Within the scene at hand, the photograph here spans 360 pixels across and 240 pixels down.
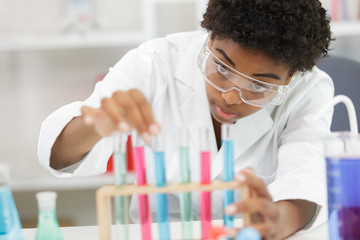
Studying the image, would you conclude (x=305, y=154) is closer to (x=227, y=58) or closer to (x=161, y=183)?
(x=227, y=58)

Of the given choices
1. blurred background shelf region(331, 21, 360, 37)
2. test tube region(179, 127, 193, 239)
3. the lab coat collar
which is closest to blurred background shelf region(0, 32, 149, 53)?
blurred background shelf region(331, 21, 360, 37)

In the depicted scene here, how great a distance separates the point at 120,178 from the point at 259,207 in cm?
28

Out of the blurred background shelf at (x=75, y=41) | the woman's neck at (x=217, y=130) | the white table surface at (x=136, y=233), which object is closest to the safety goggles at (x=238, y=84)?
the woman's neck at (x=217, y=130)

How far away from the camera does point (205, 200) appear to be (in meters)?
1.07

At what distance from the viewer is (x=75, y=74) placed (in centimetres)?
323

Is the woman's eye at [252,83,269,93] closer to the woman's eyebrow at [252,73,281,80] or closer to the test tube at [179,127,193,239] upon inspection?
the woman's eyebrow at [252,73,281,80]

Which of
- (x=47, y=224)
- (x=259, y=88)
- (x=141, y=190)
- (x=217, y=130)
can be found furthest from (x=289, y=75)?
(x=47, y=224)

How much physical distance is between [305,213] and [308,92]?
0.50m

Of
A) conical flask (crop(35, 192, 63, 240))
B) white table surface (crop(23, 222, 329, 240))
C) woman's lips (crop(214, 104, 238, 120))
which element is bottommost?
white table surface (crop(23, 222, 329, 240))

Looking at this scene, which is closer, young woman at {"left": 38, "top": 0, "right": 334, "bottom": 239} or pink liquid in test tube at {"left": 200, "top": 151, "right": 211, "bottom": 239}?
pink liquid in test tube at {"left": 200, "top": 151, "right": 211, "bottom": 239}

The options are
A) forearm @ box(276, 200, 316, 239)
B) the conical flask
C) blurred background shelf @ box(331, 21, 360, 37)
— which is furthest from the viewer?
blurred background shelf @ box(331, 21, 360, 37)

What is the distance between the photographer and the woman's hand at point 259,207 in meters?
1.02

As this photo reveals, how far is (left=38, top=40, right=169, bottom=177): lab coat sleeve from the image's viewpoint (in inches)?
56.4

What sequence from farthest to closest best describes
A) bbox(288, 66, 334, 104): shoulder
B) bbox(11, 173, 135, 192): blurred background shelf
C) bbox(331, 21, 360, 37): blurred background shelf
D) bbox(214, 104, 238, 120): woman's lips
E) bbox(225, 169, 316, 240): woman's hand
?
bbox(11, 173, 135, 192): blurred background shelf
bbox(331, 21, 360, 37): blurred background shelf
bbox(288, 66, 334, 104): shoulder
bbox(214, 104, 238, 120): woman's lips
bbox(225, 169, 316, 240): woman's hand
